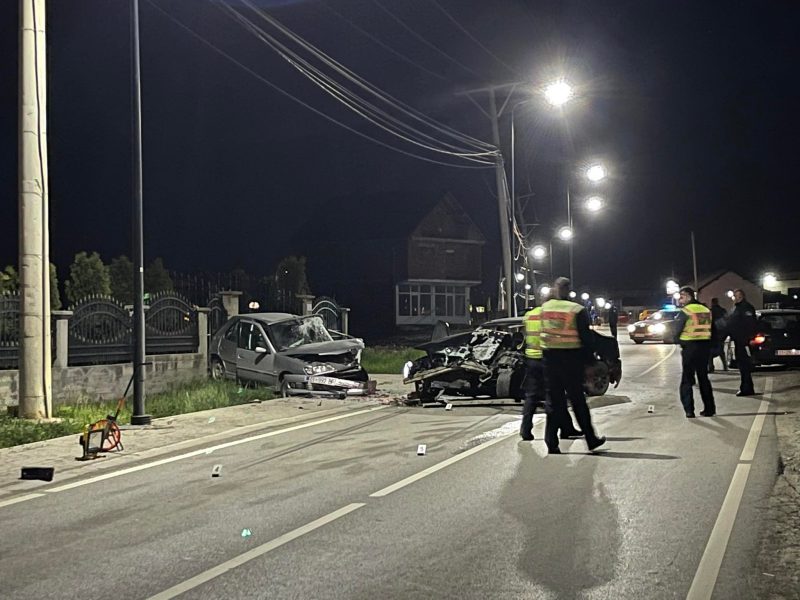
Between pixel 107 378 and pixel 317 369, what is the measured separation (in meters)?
3.91

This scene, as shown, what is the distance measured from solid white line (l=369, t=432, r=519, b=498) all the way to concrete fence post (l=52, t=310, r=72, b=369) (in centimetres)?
825

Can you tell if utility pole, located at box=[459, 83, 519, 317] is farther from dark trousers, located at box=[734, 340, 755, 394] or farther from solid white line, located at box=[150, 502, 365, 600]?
solid white line, located at box=[150, 502, 365, 600]

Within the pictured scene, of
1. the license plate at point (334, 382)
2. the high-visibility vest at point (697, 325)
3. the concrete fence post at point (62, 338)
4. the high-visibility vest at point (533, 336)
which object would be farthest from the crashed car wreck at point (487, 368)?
the concrete fence post at point (62, 338)

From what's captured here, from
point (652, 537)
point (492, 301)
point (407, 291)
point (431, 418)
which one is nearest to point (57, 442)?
point (431, 418)

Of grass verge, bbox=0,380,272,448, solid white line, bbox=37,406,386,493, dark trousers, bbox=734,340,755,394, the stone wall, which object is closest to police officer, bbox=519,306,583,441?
solid white line, bbox=37,406,386,493

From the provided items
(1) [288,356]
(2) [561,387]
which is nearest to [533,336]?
(2) [561,387]

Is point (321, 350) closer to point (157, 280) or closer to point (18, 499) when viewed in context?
point (18, 499)

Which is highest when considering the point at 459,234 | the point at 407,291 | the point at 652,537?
the point at 459,234

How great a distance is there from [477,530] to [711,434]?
214 inches

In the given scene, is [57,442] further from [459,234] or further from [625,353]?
[459,234]

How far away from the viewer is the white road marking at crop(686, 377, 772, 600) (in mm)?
4789

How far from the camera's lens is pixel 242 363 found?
1791 centimetres

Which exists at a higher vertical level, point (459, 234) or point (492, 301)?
point (459, 234)

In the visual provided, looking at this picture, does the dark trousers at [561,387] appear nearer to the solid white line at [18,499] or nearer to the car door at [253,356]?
the solid white line at [18,499]
